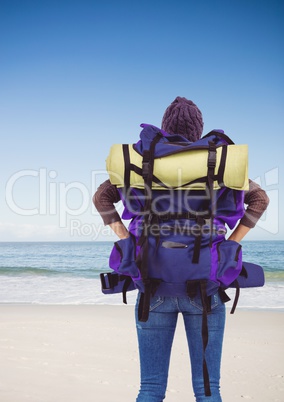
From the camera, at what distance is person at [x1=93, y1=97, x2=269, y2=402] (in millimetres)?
1749

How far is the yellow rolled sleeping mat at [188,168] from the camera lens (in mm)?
1661

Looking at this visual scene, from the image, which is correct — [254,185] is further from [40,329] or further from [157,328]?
[40,329]

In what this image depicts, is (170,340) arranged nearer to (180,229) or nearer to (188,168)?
(180,229)

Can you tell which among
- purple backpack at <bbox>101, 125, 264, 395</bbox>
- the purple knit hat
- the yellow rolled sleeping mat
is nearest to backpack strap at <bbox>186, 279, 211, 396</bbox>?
purple backpack at <bbox>101, 125, 264, 395</bbox>

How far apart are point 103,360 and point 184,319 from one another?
10.8 ft

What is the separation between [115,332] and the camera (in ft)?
20.3

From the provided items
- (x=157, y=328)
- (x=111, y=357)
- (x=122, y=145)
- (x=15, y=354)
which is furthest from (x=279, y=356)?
(x=122, y=145)

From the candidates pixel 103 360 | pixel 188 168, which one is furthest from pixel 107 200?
pixel 103 360

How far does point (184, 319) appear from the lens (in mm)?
1792

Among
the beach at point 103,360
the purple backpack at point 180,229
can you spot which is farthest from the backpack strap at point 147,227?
the beach at point 103,360

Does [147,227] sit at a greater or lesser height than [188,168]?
lesser

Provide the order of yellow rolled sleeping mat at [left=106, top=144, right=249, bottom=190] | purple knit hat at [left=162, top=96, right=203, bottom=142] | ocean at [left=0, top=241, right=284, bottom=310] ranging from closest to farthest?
1. yellow rolled sleeping mat at [left=106, top=144, right=249, bottom=190]
2. purple knit hat at [left=162, top=96, right=203, bottom=142]
3. ocean at [left=0, top=241, right=284, bottom=310]

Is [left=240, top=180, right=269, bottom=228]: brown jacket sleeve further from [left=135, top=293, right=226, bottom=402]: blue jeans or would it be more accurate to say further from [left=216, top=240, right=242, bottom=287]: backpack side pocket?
[left=135, top=293, right=226, bottom=402]: blue jeans

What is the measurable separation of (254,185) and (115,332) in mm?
4750
